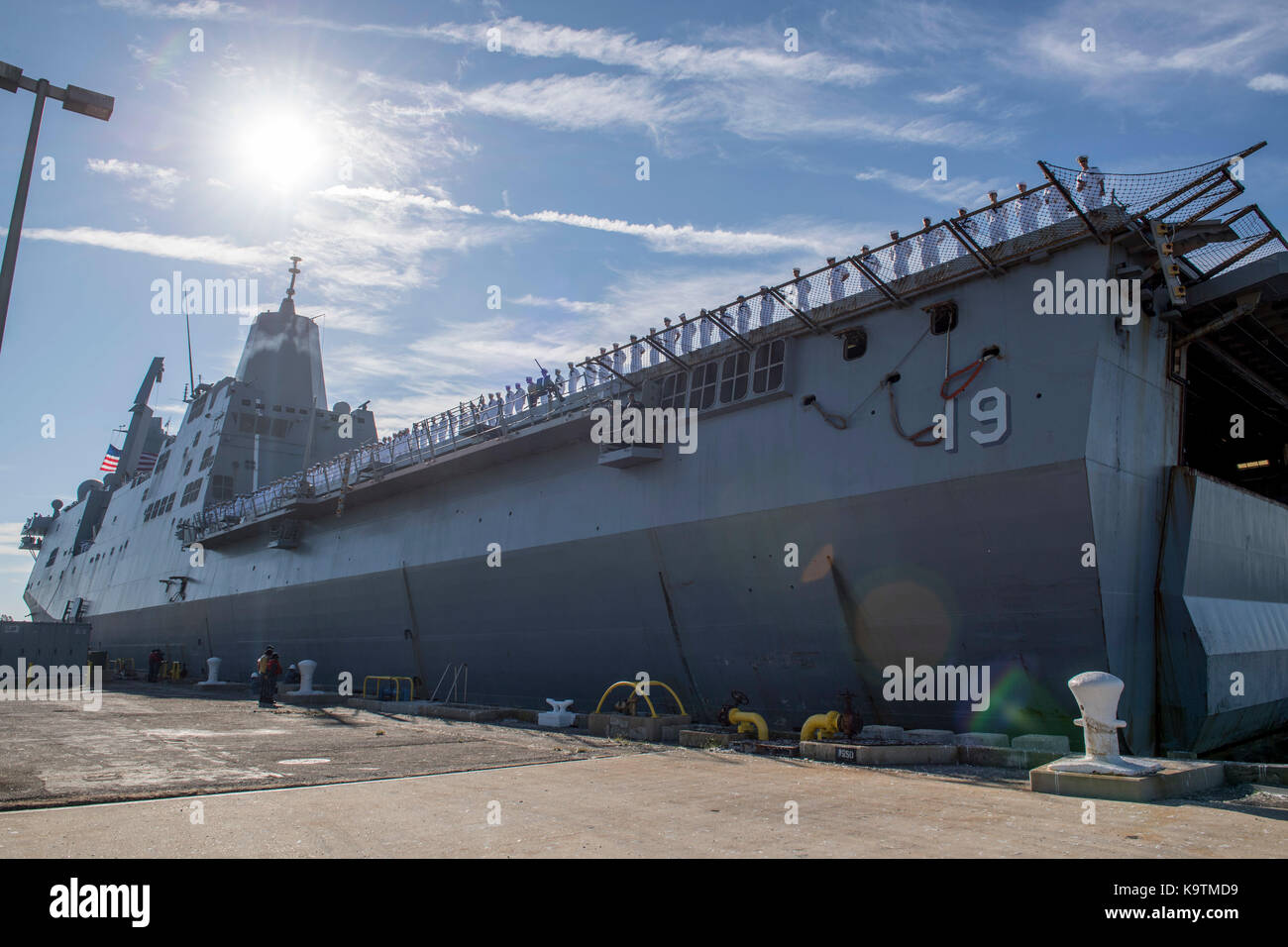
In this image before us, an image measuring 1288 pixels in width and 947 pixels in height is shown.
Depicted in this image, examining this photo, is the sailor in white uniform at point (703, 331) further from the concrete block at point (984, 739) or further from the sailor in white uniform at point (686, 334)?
the concrete block at point (984, 739)

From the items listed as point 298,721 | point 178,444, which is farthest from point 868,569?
point 178,444

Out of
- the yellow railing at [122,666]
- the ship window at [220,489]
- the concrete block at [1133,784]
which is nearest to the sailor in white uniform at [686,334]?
the concrete block at [1133,784]

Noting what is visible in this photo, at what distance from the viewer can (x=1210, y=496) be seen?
13906mm

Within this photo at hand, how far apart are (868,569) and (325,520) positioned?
20013 millimetres

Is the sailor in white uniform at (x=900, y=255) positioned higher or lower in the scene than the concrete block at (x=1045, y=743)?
higher

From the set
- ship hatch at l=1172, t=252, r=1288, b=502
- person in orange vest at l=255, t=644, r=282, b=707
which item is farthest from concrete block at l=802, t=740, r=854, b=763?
person in orange vest at l=255, t=644, r=282, b=707

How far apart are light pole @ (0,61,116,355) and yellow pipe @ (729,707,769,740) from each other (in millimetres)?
10289

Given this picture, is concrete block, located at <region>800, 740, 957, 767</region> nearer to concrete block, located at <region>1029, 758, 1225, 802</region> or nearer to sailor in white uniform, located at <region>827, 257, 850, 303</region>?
concrete block, located at <region>1029, 758, 1225, 802</region>

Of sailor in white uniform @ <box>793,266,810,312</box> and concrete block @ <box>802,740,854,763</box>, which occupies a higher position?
sailor in white uniform @ <box>793,266,810,312</box>

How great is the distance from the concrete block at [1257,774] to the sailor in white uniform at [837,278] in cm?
817

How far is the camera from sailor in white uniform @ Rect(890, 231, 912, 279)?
41.8 feet

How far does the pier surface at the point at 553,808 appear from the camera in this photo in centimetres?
535
